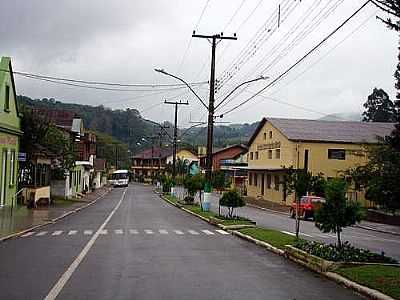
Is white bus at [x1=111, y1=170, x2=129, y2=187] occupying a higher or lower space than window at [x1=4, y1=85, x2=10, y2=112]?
lower

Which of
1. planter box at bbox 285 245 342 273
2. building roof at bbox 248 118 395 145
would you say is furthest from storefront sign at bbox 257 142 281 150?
planter box at bbox 285 245 342 273

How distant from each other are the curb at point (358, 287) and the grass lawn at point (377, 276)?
0.10m

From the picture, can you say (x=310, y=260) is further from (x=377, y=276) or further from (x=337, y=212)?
(x=377, y=276)

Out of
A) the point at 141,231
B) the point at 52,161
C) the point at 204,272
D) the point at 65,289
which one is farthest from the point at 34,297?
the point at 52,161

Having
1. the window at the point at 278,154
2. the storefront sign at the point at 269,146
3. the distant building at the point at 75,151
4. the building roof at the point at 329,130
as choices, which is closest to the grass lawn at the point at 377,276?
the building roof at the point at 329,130

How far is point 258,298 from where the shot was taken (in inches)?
415

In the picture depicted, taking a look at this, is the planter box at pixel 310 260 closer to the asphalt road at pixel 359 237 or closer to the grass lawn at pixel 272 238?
the grass lawn at pixel 272 238

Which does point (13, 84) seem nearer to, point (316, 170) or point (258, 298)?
point (316, 170)

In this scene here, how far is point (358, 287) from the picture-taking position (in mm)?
11656

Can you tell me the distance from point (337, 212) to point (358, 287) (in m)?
3.81

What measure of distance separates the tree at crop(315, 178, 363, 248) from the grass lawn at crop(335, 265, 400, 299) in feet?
6.11

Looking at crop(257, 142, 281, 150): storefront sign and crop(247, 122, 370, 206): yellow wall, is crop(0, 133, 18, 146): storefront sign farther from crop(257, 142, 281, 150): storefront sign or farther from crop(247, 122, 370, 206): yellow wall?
crop(257, 142, 281, 150): storefront sign

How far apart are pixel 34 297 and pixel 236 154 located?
10579cm

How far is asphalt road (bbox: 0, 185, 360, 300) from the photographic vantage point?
11.0 metres
